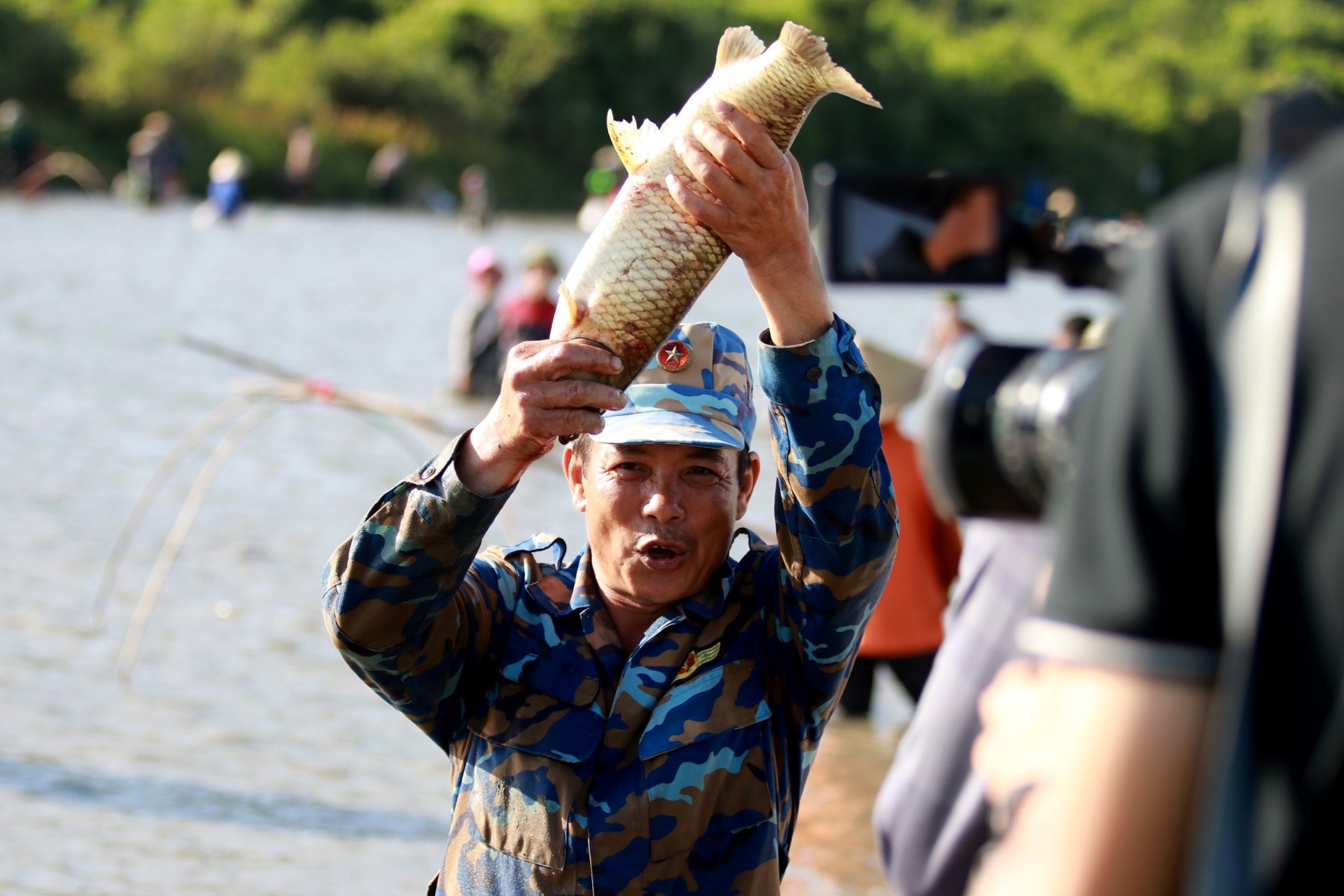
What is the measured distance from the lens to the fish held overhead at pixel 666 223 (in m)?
2.46

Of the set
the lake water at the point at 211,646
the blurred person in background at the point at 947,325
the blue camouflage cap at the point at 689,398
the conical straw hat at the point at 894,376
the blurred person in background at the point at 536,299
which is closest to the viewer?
the blue camouflage cap at the point at 689,398

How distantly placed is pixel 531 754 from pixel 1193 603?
170cm

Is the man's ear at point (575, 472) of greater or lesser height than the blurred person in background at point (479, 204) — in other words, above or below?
below

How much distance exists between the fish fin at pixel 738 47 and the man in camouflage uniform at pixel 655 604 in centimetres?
14

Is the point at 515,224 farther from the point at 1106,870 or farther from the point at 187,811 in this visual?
the point at 1106,870

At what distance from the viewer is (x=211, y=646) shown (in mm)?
9617

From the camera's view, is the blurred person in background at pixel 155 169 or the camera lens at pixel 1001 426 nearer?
the camera lens at pixel 1001 426

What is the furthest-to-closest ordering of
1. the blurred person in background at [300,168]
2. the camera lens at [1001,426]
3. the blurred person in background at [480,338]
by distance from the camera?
the blurred person in background at [300,168], the blurred person in background at [480,338], the camera lens at [1001,426]

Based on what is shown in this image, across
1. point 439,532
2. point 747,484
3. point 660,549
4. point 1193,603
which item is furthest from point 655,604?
point 1193,603

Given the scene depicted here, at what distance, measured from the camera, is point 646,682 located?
2.79m

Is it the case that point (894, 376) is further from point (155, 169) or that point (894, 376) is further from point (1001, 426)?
point (155, 169)

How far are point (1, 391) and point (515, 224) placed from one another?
33.3 metres

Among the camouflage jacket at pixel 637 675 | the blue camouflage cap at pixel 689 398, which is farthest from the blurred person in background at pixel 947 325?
the camouflage jacket at pixel 637 675

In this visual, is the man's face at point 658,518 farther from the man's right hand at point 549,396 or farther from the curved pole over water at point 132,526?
the curved pole over water at point 132,526
